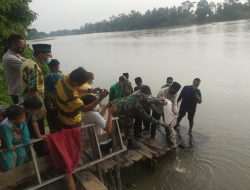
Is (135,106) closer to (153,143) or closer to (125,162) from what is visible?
(125,162)

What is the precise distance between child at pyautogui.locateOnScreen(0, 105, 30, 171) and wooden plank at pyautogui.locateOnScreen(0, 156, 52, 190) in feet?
0.27

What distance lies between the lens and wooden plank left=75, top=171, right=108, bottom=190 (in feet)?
15.4

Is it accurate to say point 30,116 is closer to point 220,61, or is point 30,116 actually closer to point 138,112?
point 138,112

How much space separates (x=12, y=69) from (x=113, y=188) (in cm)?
298

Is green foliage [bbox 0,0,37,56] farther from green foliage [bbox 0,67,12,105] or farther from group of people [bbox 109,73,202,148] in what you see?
group of people [bbox 109,73,202,148]

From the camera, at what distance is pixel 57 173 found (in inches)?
191

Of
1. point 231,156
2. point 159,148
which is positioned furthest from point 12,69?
point 231,156

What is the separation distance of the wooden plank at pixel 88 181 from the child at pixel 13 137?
99 centimetres

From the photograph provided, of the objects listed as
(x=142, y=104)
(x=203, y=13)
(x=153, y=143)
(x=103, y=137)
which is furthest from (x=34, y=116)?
(x=203, y=13)

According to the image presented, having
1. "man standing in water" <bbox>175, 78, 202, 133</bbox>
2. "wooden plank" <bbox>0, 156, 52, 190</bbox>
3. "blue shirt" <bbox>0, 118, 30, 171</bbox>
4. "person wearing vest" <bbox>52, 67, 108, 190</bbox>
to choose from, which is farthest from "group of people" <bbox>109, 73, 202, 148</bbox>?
"blue shirt" <bbox>0, 118, 30, 171</bbox>

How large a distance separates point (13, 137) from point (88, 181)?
1.35m

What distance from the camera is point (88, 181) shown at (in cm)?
486

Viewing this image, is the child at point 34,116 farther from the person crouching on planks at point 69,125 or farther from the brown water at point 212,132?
the brown water at point 212,132

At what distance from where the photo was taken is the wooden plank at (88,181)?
4.70m
